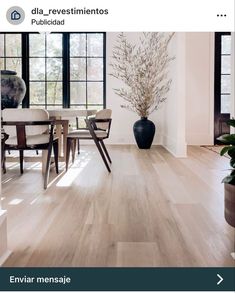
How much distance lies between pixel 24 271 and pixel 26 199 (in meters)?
1.82

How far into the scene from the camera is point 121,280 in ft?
3.34

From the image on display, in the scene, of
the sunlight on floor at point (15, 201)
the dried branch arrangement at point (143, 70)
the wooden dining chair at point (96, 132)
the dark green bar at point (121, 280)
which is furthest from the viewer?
the dried branch arrangement at point (143, 70)

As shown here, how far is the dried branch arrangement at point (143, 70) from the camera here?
6520 millimetres

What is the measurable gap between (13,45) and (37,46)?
479mm

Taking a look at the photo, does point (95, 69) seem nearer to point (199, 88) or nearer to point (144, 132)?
point (144, 132)

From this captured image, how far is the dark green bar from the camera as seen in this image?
97 cm

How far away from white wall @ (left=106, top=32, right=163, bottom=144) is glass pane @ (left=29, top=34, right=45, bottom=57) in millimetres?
1347

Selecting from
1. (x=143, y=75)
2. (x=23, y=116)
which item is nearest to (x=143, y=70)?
(x=143, y=75)

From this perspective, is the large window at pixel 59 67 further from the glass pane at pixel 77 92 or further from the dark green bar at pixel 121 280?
the dark green bar at pixel 121 280
